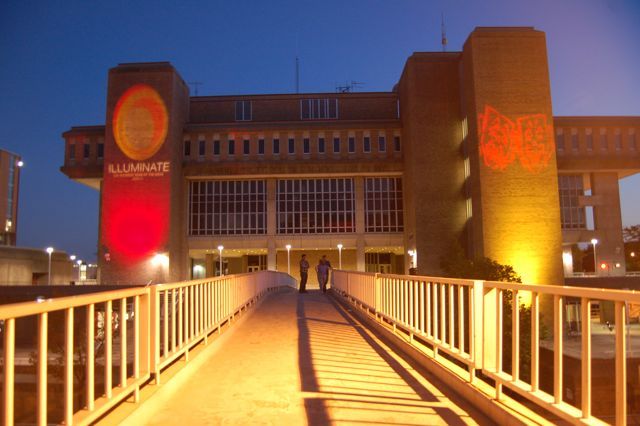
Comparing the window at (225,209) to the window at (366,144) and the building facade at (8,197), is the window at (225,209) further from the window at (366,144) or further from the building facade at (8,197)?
the building facade at (8,197)

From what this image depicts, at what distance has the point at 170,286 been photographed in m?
7.48

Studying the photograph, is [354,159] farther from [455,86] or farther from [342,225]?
[455,86]

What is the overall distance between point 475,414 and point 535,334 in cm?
115

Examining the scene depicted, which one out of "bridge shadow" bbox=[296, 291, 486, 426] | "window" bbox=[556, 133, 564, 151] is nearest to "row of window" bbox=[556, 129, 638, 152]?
"window" bbox=[556, 133, 564, 151]

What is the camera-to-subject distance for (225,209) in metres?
62.7

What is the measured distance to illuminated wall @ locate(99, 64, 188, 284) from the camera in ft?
183

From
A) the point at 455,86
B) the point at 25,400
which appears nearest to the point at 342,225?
the point at 455,86

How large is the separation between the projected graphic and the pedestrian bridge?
37.6m

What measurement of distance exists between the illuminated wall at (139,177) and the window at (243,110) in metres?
10.5

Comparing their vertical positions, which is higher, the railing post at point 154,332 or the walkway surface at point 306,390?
the railing post at point 154,332

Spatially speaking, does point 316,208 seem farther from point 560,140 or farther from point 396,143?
point 560,140

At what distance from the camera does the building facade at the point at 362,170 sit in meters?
47.0

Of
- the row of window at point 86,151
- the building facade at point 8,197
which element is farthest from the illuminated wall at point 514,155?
the building facade at point 8,197

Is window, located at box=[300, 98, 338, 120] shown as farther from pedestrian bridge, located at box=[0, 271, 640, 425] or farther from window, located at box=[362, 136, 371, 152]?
pedestrian bridge, located at box=[0, 271, 640, 425]
